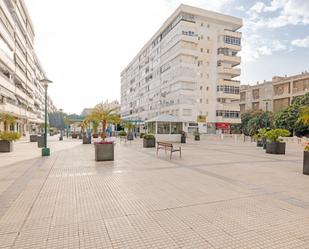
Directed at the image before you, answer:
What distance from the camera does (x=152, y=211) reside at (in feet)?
14.6

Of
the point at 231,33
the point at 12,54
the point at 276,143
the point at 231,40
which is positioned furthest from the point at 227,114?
the point at 12,54

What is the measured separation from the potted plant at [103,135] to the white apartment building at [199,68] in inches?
1311

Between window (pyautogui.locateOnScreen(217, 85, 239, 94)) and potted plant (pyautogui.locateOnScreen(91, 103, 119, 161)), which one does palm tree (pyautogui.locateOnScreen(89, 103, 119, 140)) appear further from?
window (pyautogui.locateOnScreen(217, 85, 239, 94))

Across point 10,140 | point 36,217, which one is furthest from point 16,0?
point 36,217

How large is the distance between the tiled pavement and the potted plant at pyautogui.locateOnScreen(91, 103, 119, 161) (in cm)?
317

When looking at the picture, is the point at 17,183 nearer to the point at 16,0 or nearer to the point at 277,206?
the point at 277,206

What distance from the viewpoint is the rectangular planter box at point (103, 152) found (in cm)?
1075

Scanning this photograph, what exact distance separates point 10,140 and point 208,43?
149ft

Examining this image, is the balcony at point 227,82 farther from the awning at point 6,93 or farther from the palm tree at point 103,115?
the palm tree at point 103,115

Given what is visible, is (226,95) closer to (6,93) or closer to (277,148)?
(277,148)

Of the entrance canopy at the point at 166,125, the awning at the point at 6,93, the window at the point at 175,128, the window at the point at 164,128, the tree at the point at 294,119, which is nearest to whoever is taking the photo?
the entrance canopy at the point at 166,125

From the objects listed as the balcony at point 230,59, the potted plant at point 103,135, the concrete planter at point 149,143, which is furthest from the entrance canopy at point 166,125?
the balcony at point 230,59

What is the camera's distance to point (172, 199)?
519 centimetres

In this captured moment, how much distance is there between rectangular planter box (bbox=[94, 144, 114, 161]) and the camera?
10.8 metres
